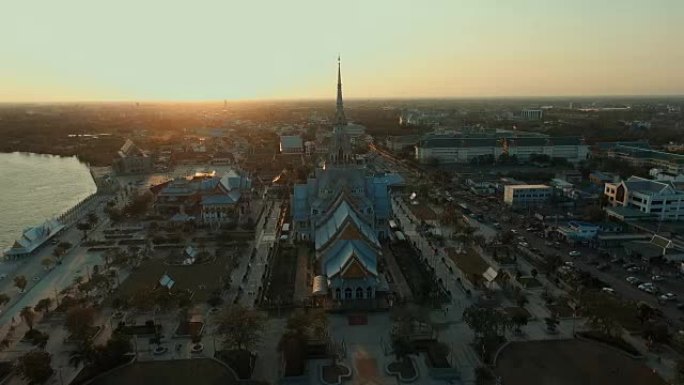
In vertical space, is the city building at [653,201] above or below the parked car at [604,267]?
above

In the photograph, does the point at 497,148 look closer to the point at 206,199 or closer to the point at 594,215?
the point at 594,215

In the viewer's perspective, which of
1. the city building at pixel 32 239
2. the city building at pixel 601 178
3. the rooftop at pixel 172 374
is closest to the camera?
the rooftop at pixel 172 374

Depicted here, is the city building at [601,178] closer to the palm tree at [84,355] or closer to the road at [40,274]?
the road at [40,274]

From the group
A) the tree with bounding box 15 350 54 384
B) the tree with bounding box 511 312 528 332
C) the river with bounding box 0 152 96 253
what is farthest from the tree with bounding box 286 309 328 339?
the river with bounding box 0 152 96 253

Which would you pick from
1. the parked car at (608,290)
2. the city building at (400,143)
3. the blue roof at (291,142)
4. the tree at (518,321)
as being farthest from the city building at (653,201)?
the blue roof at (291,142)

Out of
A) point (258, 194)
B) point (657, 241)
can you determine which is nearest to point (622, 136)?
point (657, 241)

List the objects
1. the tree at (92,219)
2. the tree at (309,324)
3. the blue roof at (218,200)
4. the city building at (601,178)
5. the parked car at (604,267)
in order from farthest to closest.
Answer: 1. the city building at (601,178)
2. the blue roof at (218,200)
3. the tree at (92,219)
4. the parked car at (604,267)
5. the tree at (309,324)
